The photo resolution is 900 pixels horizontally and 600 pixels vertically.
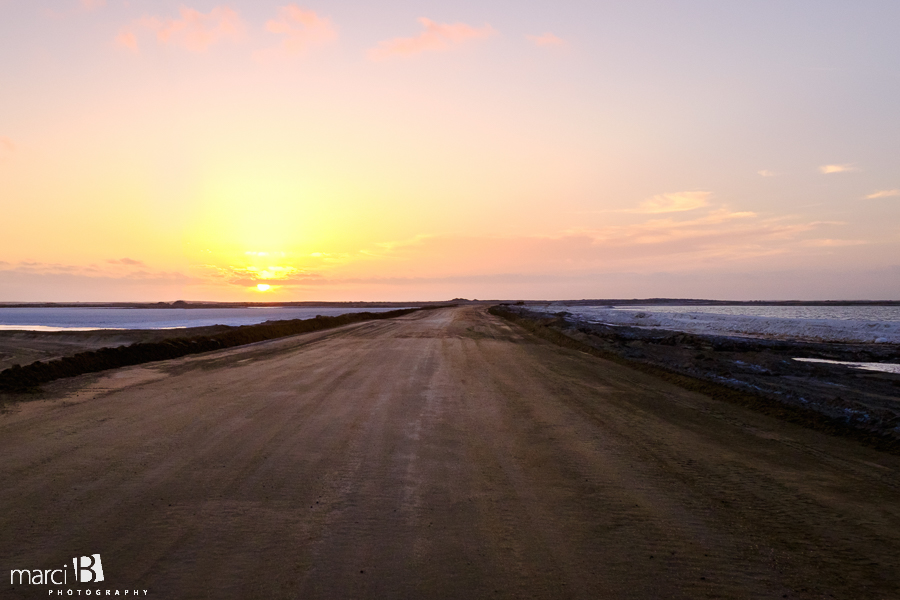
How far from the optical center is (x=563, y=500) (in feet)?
17.8

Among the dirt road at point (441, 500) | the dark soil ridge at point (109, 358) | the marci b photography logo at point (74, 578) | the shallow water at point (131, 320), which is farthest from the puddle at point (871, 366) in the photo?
the shallow water at point (131, 320)

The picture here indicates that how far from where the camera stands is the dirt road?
12.9 feet

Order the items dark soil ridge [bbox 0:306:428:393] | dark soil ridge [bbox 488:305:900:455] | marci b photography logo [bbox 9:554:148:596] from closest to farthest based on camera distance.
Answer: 1. marci b photography logo [bbox 9:554:148:596]
2. dark soil ridge [bbox 488:305:900:455]
3. dark soil ridge [bbox 0:306:428:393]

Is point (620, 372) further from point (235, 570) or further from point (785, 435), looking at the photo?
point (235, 570)

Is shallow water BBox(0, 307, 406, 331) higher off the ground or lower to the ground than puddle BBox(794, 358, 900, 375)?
higher

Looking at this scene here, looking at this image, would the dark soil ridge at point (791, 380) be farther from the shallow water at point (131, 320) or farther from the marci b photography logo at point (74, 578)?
the shallow water at point (131, 320)

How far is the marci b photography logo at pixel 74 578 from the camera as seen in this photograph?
3.74m

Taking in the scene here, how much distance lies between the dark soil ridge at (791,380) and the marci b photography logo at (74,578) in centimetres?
928

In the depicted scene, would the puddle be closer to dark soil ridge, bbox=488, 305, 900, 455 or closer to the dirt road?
dark soil ridge, bbox=488, 305, 900, 455

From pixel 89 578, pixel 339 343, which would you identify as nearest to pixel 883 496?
pixel 89 578

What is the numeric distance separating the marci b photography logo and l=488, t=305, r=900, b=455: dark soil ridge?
928cm

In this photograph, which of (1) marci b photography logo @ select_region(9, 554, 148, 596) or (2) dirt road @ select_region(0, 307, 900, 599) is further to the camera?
(2) dirt road @ select_region(0, 307, 900, 599)

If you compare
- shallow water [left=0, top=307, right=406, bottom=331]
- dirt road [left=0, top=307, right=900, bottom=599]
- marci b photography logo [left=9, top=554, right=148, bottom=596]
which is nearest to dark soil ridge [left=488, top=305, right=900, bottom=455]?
dirt road [left=0, top=307, right=900, bottom=599]

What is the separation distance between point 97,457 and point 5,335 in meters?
38.6
